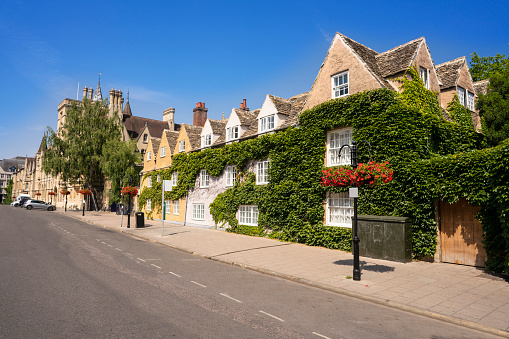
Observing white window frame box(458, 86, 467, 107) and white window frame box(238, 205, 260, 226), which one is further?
white window frame box(238, 205, 260, 226)

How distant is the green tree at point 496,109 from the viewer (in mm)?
16031

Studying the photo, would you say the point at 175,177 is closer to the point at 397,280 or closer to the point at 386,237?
the point at 386,237

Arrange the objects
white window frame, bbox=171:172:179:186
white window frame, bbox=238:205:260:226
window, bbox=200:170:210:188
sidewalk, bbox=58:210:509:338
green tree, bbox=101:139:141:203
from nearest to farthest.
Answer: sidewalk, bbox=58:210:509:338 → white window frame, bbox=238:205:260:226 → window, bbox=200:170:210:188 → white window frame, bbox=171:172:179:186 → green tree, bbox=101:139:141:203

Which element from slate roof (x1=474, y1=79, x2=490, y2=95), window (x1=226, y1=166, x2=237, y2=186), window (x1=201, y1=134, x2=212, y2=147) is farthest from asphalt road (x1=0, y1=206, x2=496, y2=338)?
slate roof (x1=474, y1=79, x2=490, y2=95)

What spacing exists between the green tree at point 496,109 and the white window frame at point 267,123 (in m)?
11.6

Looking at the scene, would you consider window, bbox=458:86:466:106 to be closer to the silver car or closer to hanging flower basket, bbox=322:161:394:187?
hanging flower basket, bbox=322:161:394:187

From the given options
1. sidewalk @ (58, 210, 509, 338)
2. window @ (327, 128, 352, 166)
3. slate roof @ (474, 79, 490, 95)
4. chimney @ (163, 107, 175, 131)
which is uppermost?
chimney @ (163, 107, 175, 131)

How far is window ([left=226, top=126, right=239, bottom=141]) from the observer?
2491 cm

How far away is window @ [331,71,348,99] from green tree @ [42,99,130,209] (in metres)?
35.1

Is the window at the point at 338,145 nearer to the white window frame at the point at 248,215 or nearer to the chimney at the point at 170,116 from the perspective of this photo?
the white window frame at the point at 248,215

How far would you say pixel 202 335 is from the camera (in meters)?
5.40

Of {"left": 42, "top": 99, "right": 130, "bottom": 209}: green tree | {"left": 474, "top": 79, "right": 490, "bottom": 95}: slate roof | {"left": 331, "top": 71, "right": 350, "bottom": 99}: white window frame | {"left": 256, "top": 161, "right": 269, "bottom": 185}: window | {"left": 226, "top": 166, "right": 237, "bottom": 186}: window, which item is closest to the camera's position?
{"left": 331, "top": 71, "right": 350, "bottom": 99}: white window frame

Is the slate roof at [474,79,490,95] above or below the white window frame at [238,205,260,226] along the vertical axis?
above

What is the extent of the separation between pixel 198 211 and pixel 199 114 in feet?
44.8
